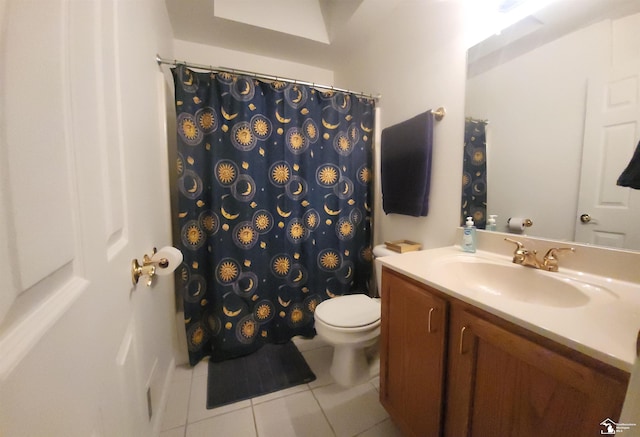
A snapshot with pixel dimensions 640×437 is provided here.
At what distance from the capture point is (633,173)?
756mm

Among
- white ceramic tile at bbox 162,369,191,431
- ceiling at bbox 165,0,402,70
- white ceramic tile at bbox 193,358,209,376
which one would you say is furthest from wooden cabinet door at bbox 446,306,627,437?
ceiling at bbox 165,0,402,70

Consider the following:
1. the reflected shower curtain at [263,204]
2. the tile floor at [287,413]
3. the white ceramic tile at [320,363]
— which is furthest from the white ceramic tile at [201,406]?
the white ceramic tile at [320,363]

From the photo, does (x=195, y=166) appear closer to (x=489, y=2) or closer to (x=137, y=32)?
(x=137, y=32)

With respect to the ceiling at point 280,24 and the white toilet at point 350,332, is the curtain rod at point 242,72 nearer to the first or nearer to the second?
the ceiling at point 280,24

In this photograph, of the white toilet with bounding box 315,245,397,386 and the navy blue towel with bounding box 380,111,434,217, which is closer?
the white toilet with bounding box 315,245,397,386

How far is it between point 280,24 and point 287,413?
2.53 m

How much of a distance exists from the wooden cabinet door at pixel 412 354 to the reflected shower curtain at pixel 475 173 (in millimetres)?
605

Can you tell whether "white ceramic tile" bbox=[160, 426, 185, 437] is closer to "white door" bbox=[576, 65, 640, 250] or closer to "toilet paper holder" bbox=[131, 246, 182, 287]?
"toilet paper holder" bbox=[131, 246, 182, 287]

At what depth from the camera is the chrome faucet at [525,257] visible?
92cm

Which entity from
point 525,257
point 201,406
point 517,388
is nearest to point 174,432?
point 201,406

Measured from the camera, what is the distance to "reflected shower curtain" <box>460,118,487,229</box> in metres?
1.18

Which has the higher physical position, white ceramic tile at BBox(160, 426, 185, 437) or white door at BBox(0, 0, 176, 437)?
white door at BBox(0, 0, 176, 437)

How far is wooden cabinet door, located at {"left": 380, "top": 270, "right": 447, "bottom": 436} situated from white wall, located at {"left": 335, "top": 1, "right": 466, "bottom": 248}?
1.96 feet

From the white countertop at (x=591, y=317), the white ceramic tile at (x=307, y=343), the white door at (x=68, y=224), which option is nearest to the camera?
the white door at (x=68, y=224)
